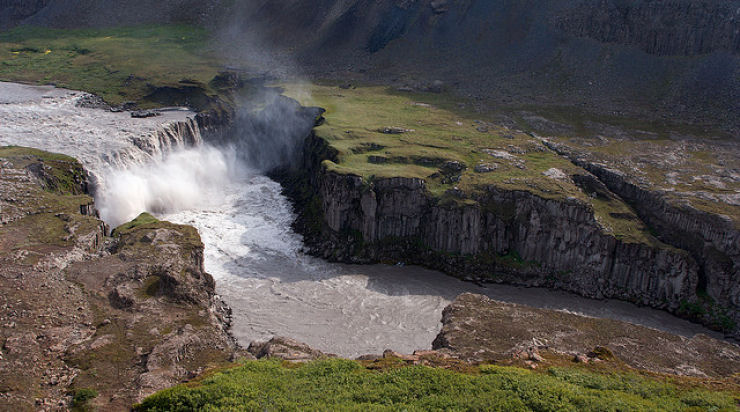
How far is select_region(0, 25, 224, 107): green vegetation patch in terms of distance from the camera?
96.2 m

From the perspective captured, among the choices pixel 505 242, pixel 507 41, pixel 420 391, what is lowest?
pixel 505 242

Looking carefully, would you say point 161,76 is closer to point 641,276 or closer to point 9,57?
point 9,57

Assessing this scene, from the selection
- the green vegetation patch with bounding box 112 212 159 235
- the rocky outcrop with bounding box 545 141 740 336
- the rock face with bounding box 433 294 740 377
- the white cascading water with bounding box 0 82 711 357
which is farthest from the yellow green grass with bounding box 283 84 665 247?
the green vegetation patch with bounding box 112 212 159 235

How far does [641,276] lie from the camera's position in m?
49.1

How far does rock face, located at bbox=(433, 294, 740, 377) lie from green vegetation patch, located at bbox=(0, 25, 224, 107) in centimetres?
7360

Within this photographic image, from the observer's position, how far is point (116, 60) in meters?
117

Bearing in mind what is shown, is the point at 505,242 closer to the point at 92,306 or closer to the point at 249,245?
the point at 249,245

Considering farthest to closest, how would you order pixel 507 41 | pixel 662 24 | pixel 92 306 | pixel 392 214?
pixel 507 41 < pixel 662 24 < pixel 392 214 < pixel 92 306

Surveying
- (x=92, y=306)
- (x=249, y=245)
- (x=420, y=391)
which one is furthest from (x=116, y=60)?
(x=420, y=391)

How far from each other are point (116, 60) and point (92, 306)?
101020mm

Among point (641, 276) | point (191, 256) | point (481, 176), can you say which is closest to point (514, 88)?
point (481, 176)

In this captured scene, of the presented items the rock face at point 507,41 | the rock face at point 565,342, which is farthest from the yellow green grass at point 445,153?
the rock face at point 507,41

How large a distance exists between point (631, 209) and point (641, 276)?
8.63 m

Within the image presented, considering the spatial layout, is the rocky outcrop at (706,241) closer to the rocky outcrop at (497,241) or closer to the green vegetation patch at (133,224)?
the rocky outcrop at (497,241)
